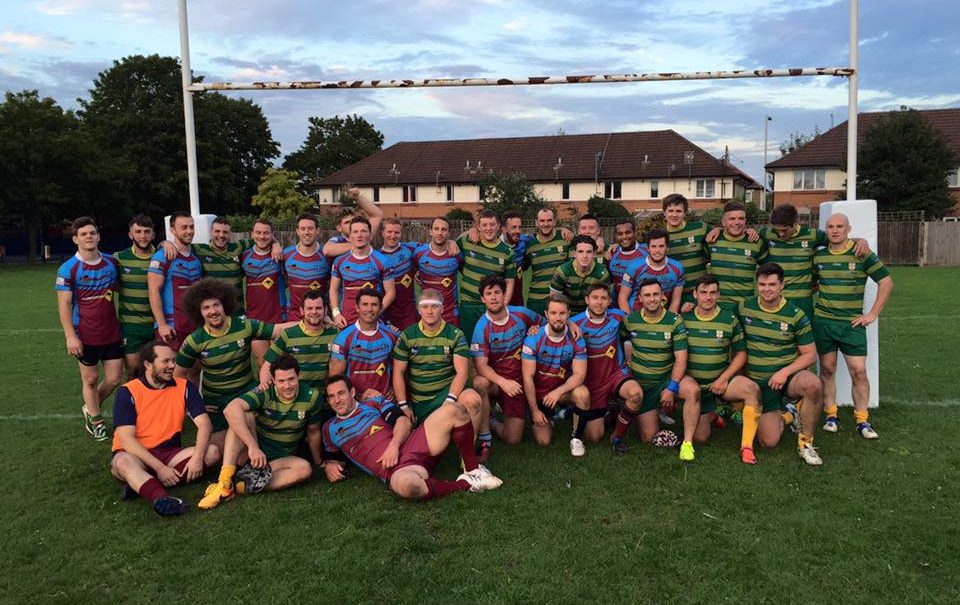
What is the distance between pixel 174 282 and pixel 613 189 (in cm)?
3748

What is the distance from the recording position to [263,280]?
19.9 feet

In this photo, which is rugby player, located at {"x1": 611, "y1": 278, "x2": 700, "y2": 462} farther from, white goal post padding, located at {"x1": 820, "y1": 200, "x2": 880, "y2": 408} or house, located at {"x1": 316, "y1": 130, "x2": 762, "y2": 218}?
house, located at {"x1": 316, "y1": 130, "x2": 762, "y2": 218}

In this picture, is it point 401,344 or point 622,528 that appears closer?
point 622,528

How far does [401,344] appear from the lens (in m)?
4.84

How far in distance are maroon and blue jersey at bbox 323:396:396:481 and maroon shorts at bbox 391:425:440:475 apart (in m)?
0.14

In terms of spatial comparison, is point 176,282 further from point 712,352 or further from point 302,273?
point 712,352

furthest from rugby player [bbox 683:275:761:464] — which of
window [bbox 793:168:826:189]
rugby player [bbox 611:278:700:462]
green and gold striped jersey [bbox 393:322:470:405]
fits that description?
window [bbox 793:168:826:189]

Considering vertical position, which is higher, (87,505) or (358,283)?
(358,283)

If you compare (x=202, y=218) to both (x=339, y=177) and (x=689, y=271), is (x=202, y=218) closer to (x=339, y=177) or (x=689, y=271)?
(x=689, y=271)

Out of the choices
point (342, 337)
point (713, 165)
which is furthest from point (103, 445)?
point (713, 165)

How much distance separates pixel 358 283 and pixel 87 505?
2535 mm

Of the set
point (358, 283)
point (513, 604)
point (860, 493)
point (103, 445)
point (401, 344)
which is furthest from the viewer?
point (358, 283)

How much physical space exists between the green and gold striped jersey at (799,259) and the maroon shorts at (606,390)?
1.60 meters

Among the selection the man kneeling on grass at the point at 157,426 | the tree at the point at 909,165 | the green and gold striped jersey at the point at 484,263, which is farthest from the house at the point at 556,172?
the man kneeling on grass at the point at 157,426
